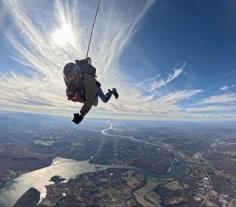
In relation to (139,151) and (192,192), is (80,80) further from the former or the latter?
(139,151)

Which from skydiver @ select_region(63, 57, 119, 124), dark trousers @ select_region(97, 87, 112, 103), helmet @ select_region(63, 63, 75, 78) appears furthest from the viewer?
dark trousers @ select_region(97, 87, 112, 103)

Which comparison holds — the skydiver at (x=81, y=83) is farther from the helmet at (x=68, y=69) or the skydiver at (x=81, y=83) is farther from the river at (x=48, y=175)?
the river at (x=48, y=175)

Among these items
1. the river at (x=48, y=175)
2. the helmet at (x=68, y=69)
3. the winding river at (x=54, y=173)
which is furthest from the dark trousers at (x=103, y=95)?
the river at (x=48, y=175)

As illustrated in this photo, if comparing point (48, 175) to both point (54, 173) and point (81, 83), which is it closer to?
point (54, 173)

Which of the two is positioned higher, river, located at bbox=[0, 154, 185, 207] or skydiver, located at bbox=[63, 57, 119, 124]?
skydiver, located at bbox=[63, 57, 119, 124]

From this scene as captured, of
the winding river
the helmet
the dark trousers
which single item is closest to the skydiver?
the helmet

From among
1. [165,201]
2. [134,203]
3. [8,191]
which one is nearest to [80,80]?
[134,203]

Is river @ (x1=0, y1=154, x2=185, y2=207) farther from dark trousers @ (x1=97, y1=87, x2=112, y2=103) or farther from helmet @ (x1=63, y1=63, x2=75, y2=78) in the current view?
helmet @ (x1=63, y1=63, x2=75, y2=78)

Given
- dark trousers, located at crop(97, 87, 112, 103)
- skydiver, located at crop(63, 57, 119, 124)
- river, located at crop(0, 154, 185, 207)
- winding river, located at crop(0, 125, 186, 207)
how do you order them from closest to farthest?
skydiver, located at crop(63, 57, 119, 124) → dark trousers, located at crop(97, 87, 112, 103) → river, located at crop(0, 154, 185, 207) → winding river, located at crop(0, 125, 186, 207)

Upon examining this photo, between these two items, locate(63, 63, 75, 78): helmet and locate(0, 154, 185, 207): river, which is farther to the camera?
locate(0, 154, 185, 207): river

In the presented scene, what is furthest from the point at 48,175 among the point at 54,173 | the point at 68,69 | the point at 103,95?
the point at 68,69

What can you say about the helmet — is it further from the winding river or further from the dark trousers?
the winding river
